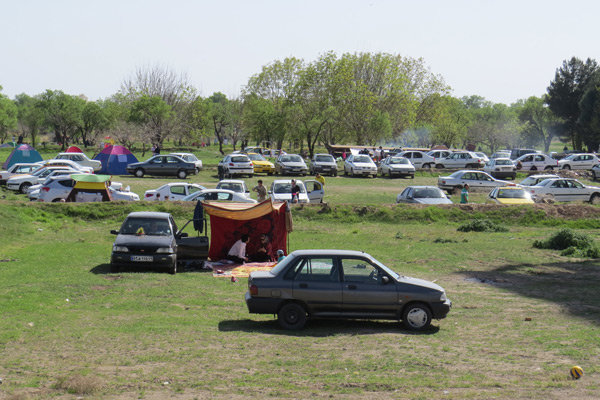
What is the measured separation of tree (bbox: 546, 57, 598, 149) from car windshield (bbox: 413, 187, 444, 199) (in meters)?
64.8

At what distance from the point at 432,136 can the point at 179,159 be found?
242ft

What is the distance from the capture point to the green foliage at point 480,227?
26406mm

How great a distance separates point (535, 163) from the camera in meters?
51.8

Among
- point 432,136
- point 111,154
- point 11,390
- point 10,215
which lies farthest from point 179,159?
point 432,136

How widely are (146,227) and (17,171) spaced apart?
2690 cm

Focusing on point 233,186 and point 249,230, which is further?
point 233,186

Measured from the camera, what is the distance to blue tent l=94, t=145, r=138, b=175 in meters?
48.7

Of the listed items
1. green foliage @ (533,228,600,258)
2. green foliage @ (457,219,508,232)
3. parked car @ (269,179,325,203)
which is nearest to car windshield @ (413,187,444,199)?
green foliage @ (457,219,508,232)

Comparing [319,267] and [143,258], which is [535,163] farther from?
[319,267]

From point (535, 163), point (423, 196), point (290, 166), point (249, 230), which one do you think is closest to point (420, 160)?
point (535, 163)

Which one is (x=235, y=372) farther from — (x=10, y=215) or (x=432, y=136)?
(x=432, y=136)

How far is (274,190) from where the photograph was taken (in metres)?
30.8

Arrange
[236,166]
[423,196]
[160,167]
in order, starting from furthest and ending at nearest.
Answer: [236,166] < [160,167] < [423,196]

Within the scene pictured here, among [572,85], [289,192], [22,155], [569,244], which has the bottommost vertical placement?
[569,244]
